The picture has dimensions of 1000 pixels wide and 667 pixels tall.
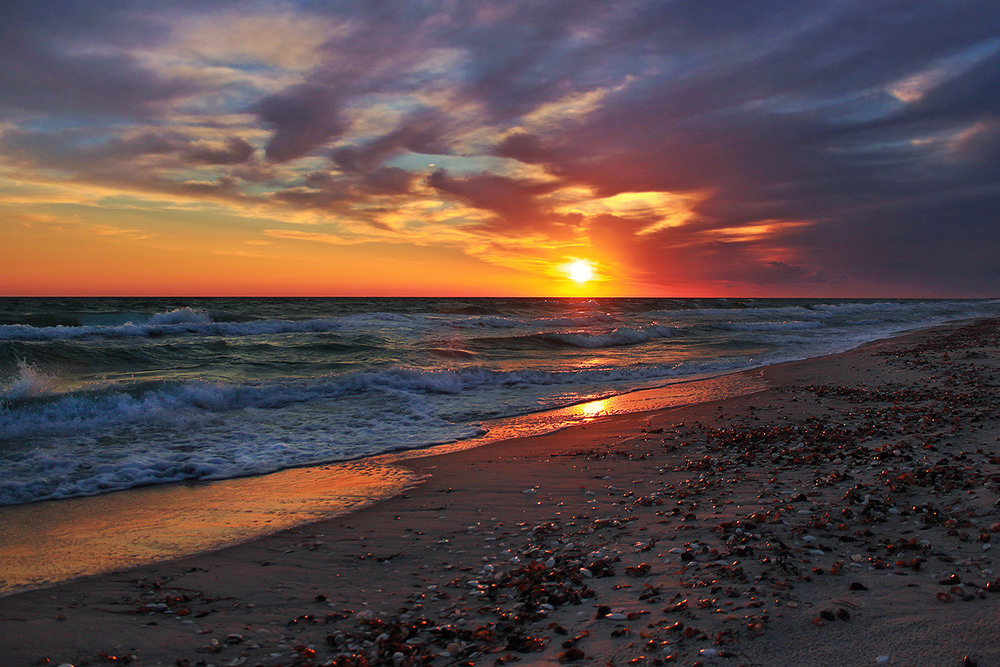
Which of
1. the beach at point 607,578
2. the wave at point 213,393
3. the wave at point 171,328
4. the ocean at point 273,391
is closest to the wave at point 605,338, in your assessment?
the ocean at point 273,391

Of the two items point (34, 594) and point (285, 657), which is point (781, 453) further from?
point (34, 594)

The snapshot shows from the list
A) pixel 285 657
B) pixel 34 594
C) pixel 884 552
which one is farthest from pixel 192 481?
pixel 884 552

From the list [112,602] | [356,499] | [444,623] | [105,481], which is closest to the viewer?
[444,623]

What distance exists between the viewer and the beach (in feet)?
8.97

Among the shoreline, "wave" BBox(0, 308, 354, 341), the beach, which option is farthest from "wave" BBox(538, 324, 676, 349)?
the beach

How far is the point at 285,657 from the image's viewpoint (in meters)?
2.97

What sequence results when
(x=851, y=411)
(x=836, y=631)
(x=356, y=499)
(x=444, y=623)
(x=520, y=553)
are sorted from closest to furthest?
(x=836, y=631), (x=444, y=623), (x=520, y=553), (x=356, y=499), (x=851, y=411)

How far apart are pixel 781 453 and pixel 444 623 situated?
4898 mm

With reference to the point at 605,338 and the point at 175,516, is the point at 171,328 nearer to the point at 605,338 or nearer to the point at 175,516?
the point at 605,338

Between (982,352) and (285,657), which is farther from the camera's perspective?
(982,352)

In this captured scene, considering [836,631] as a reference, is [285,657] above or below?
below

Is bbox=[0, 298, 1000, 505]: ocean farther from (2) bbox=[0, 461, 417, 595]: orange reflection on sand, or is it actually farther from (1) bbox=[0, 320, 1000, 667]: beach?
(1) bbox=[0, 320, 1000, 667]: beach

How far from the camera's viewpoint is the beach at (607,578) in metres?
2.73

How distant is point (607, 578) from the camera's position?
3.61 m
